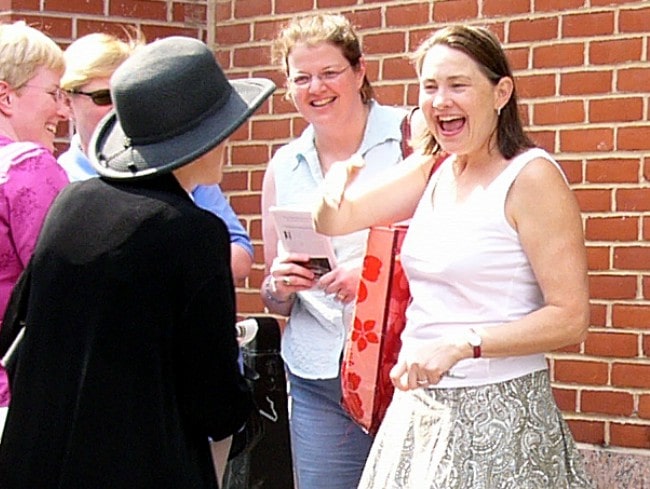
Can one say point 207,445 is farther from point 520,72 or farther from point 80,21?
point 80,21

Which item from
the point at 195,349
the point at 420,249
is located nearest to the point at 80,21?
the point at 420,249

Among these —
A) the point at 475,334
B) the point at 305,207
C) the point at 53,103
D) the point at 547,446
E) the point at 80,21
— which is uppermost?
the point at 80,21

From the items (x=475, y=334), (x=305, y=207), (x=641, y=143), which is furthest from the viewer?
(x=641, y=143)

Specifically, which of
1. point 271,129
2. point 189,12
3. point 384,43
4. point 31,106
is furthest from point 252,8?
point 31,106

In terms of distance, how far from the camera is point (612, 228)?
5051 millimetres

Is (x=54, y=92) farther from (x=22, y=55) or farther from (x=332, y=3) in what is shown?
(x=332, y=3)

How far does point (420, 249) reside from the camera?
3502mm

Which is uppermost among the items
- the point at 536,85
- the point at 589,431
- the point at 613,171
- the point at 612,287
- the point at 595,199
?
the point at 536,85

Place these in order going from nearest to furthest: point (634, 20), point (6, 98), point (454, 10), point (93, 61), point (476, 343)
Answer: point (476, 343), point (6, 98), point (93, 61), point (634, 20), point (454, 10)

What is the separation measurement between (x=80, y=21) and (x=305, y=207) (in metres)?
2.46

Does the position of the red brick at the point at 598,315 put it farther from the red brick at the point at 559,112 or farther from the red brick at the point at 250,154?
the red brick at the point at 250,154

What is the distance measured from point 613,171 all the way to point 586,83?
35cm

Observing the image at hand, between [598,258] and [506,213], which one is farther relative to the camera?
[598,258]

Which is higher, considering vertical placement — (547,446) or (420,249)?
(420,249)
